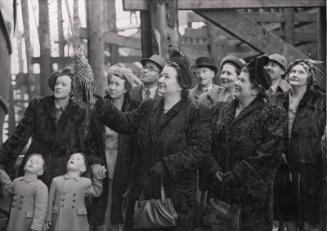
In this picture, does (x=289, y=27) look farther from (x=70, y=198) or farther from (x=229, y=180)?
(x=229, y=180)

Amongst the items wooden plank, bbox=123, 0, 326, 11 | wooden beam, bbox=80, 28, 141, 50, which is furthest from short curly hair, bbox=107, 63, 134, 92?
wooden beam, bbox=80, 28, 141, 50

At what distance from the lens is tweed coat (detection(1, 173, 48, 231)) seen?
19.1 feet

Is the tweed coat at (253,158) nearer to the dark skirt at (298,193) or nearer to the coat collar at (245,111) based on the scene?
the coat collar at (245,111)

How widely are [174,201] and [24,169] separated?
1.55m

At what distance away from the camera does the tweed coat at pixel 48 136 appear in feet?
20.3

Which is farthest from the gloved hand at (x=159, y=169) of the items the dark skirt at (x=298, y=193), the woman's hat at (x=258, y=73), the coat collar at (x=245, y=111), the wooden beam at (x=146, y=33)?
the wooden beam at (x=146, y=33)

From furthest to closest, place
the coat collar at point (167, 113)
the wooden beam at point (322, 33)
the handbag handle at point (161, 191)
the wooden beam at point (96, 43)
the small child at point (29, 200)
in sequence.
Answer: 1. the wooden beam at point (96, 43)
2. the wooden beam at point (322, 33)
3. the small child at point (29, 200)
4. the coat collar at point (167, 113)
5. the handbag handle at point (161, 191)

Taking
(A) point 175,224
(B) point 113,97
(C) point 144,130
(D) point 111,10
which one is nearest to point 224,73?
(B) point 113,97

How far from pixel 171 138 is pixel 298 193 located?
186 centimetres

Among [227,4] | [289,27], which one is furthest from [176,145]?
[289,27]

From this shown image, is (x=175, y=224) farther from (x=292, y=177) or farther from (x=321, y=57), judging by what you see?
(x=321, y=57)

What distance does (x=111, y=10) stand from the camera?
54.9ft

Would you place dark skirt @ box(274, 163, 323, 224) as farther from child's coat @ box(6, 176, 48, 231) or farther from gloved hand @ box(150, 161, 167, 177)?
child's coat @ box(6, 176, 48, 231)

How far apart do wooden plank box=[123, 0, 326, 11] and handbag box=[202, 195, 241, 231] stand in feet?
9.39
